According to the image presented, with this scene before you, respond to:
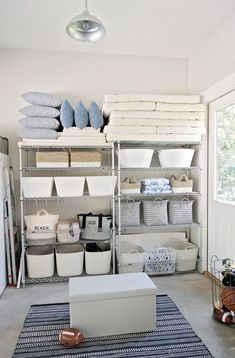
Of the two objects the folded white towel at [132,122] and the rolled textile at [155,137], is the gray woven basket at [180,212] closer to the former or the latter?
the rolled textile at [155,137]

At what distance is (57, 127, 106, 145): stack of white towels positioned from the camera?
127 inches

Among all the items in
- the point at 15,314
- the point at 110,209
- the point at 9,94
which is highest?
the point at 9,94

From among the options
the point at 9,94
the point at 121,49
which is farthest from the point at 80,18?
the point at 9,94

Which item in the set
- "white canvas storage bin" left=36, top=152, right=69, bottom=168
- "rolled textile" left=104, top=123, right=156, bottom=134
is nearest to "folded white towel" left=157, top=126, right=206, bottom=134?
"rolled textile" left=104, top=123, right=156, bottom=134

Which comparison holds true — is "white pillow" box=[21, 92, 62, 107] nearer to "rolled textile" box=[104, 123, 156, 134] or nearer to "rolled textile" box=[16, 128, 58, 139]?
"rolled textile" box=[16, 128, 58, 139]

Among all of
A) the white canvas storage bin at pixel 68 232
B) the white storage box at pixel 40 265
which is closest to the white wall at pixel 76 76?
the white canvas storage bin at pixel 68 232

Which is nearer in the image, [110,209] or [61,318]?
[61,318]

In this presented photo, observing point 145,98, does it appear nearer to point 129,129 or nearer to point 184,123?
point 129,129

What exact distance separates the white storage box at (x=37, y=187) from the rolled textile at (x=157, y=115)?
104cm

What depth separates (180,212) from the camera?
3516 mm

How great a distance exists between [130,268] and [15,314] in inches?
54.9

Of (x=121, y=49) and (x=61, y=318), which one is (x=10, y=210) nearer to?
(x=61, y=318)

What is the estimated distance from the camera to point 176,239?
3844 mm

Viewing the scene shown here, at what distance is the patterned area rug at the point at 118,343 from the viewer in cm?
197
